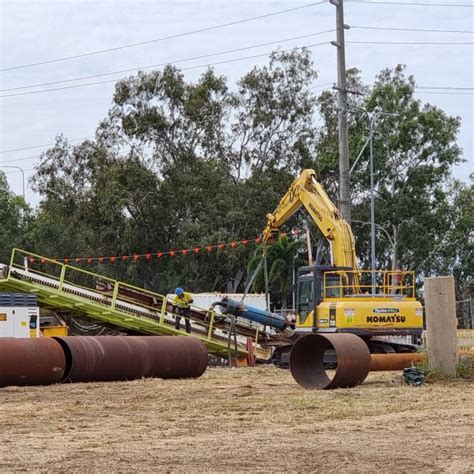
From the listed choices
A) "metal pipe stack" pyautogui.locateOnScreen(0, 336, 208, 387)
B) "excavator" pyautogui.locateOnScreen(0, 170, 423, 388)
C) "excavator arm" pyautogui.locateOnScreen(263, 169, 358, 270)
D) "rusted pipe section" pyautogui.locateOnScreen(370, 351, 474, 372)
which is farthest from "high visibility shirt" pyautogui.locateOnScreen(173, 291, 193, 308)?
"rusted pipe section" pyautogui.locateOnScreen(370, 351, 474, 372)

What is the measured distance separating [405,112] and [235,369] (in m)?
39.7

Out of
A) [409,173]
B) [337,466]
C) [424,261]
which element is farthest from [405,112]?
[337,466]

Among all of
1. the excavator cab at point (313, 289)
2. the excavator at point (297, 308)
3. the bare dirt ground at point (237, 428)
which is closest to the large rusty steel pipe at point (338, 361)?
the bare dirt ground at point (237, 428)

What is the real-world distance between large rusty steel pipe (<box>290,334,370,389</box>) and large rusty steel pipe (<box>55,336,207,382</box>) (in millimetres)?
3381

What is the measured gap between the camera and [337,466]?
37.3ft

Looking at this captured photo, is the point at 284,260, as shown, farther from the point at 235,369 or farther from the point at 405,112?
the point at 235,369

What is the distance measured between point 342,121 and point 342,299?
8.95m

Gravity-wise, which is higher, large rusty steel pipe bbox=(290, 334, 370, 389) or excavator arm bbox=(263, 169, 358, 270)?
excavator arm bbox=(263, 169, 358, 270)

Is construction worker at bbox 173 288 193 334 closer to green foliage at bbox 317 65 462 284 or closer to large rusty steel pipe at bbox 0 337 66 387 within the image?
large rusty steel pipe at bbox 0 337 66 387

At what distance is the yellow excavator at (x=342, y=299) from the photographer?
28562mm

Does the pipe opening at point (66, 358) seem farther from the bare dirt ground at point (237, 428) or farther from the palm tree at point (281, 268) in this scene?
the palm tree at point (281, 268)

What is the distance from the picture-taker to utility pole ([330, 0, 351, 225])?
117 feet

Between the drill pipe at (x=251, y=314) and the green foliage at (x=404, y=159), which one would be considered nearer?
the drill pipe at (x=251, y=314)

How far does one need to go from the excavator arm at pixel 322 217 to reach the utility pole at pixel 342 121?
221cm
